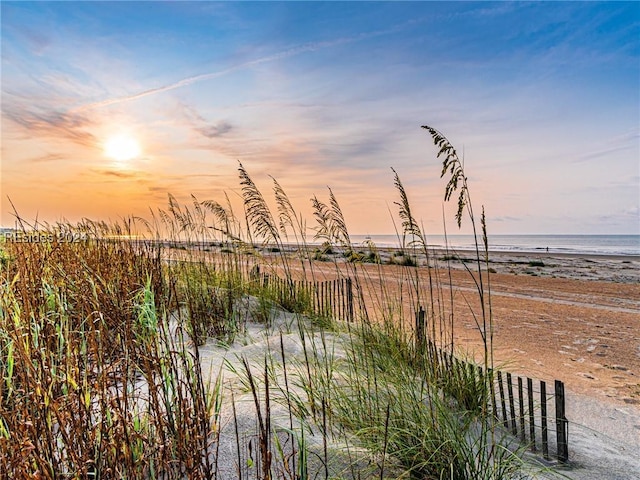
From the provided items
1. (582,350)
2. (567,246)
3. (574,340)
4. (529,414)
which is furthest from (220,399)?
(567,246)

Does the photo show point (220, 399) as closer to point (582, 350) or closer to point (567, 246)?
point (582, 350)

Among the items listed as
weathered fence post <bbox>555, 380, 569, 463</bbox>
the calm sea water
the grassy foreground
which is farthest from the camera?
the calm sea water

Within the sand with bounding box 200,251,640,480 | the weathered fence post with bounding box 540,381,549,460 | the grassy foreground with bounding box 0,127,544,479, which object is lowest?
the sand with bounding box 200,251,640,480

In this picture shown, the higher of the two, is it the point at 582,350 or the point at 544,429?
the point at 544,429

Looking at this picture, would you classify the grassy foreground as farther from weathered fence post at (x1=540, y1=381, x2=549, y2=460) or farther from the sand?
the sand

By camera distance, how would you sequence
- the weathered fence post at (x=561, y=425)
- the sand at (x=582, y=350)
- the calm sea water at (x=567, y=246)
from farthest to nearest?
the calm sea water at (x=567, y=246)
the sand at (x=582, y=350)
the weathered fence post at (x=561, y=425)

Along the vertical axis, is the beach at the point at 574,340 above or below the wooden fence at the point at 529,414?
below

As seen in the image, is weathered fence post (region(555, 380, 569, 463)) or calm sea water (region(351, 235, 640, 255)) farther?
calm sea water (region(351, 235, 640, 255))

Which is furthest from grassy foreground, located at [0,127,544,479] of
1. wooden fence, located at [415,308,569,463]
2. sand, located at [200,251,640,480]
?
sand, located at [200,251,640,480]

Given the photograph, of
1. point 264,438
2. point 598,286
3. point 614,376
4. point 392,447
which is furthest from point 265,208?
point 598,286

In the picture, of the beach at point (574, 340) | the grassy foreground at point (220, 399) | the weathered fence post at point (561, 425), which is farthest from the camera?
the beach at point (574, 340)

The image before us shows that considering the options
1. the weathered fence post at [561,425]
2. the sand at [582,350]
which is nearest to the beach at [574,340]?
the sand at [582,350]

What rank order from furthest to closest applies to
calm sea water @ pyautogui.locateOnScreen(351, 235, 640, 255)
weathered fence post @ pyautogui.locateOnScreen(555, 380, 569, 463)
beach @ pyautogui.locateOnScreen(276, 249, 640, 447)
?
calm sea water @ pyautogui.locateOnScreen(351, 235, 640, 255), beach @ pyautogui.locateOnScreen(276, 249, 640, 447), weathered fence post @ pyautogui.locateOnScreen(555, 380, 569, 463)

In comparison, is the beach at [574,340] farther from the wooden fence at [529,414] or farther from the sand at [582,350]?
the wooden fence at [529,414]
